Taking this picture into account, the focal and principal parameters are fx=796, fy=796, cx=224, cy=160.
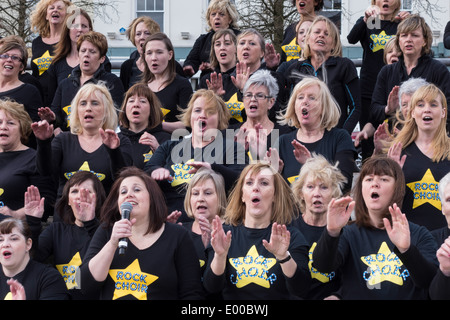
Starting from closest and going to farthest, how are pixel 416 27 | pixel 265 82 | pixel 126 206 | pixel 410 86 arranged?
pixel 126 206 < pixel 410 86 < pixel 265 82 < pixel 416 27

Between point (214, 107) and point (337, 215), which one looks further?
point (214, 107)

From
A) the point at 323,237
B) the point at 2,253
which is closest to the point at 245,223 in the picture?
the point at 323,237

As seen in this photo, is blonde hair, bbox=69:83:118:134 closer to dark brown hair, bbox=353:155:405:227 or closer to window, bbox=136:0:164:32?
dark brown hair, bbox=353:155:405:227

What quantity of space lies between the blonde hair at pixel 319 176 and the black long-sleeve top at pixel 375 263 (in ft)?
1.47

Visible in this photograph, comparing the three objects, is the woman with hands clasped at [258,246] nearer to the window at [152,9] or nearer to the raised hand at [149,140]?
the raised hand at [149,140]

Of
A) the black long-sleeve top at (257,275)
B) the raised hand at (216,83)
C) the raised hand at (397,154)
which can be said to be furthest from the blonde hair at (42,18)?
the black long-sleeve top at (257,275)

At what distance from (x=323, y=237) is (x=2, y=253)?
2115 millimetres

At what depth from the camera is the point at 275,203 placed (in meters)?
5.25

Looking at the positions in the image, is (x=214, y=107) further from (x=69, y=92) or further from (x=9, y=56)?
(x=9, y=56)

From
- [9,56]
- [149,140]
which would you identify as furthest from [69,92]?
[149,140]

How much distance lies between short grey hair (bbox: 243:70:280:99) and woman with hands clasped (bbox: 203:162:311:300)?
1673 millimetres

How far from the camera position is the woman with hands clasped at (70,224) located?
559 centimetres

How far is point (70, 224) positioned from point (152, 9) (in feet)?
52.0
